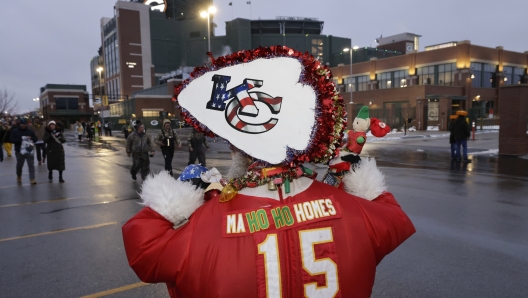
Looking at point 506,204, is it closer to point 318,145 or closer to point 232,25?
point 318,145

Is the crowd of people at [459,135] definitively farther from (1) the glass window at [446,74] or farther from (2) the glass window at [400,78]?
(2) the glass window at [400,78]

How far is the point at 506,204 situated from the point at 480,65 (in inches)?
1791

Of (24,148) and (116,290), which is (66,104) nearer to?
(24,148)

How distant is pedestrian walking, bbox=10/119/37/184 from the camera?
9.97m

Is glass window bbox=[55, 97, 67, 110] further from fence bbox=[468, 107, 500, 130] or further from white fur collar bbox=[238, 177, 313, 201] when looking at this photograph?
white fur collar bbox=[238, 177, 313, 201]

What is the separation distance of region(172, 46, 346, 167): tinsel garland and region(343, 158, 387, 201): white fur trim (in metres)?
0.28

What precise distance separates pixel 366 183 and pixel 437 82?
48479mm

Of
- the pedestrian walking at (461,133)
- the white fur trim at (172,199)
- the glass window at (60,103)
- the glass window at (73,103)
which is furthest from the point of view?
the glass window at (73,103)

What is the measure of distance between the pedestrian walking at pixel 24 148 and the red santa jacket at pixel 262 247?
1022 cm

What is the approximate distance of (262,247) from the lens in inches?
58.3

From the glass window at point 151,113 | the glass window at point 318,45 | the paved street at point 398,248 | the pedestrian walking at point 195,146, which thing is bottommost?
the paved street at point 398,248

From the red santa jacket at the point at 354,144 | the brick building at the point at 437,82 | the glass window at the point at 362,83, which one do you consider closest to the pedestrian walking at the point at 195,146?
the red santa jacket at the point at 354,144

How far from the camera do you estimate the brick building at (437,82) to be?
39188 mm

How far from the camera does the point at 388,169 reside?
38.3 feet
